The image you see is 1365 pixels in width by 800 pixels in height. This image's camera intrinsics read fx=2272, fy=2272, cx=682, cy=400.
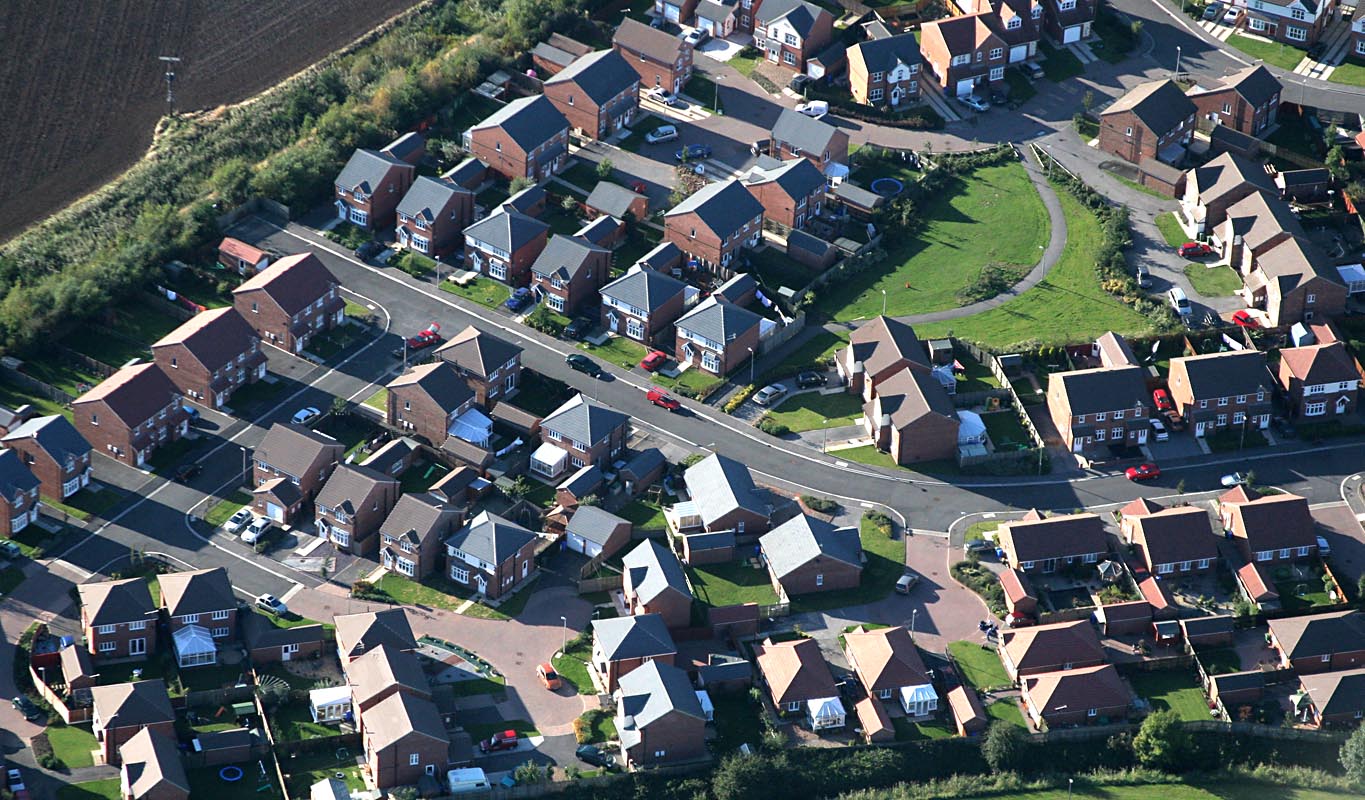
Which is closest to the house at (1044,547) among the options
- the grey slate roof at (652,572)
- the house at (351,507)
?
the grey slate roof at (652,572)

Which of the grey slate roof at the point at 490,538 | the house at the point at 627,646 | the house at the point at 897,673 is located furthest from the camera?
the grey slate roof at the point at 490,538

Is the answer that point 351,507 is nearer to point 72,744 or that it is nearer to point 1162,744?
point 72,744

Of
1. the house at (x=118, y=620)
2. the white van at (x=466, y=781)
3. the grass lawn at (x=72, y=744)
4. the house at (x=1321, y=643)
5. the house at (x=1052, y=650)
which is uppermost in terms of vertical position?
the house at (x=1321, y=643)

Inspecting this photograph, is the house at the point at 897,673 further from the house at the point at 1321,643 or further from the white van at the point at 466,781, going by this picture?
the white van at the point at 466,781

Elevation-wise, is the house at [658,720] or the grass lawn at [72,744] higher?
the house at [658,720]

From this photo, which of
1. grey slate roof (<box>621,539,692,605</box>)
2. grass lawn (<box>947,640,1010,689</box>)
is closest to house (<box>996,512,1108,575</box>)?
grass lawn (<box>947,640,1010,689</box>)

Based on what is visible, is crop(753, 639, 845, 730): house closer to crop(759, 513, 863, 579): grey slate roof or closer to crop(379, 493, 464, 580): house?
crop(759, 513, 863, 579): grey slate roof

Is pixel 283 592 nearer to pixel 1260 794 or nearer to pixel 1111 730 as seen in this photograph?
pixel 1111 730

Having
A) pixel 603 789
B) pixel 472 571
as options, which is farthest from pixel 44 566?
pixel 603 789
